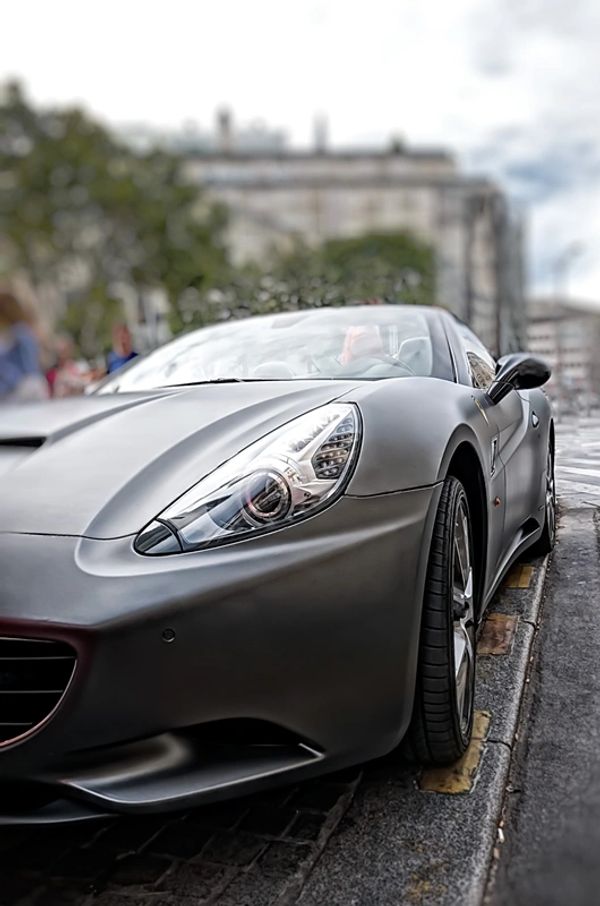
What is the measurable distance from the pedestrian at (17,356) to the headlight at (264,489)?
7.31 ft

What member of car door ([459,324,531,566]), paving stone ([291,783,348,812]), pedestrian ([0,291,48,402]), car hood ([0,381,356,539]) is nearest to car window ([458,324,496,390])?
car door ([459,324,531,566])

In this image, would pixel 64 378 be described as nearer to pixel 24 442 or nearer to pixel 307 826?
pixel 24 442

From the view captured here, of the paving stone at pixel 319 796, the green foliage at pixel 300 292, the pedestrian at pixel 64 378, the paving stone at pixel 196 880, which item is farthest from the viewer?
the green foliage at pixel 300 292

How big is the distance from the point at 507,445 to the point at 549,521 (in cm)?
89

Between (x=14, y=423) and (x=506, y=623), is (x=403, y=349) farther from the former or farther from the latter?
(x=14, y=423)

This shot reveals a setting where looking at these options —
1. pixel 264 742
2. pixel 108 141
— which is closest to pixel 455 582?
pixel 264 742

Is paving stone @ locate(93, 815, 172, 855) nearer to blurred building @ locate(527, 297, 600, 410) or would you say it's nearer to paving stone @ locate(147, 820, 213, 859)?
paving stone @ locate(147, 820, 213, 859)

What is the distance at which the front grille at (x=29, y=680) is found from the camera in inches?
61.7

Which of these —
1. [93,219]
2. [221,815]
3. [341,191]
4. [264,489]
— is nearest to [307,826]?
[221,815]

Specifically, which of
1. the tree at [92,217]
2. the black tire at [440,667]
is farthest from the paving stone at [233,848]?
the tree at [92,217]

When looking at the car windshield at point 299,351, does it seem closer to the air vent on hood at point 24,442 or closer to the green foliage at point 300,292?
the air vent on hood at point 24,442

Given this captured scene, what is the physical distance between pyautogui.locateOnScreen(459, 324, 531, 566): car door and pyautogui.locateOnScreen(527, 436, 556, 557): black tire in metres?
0.41

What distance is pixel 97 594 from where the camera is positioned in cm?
156

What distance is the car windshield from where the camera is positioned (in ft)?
8.76
